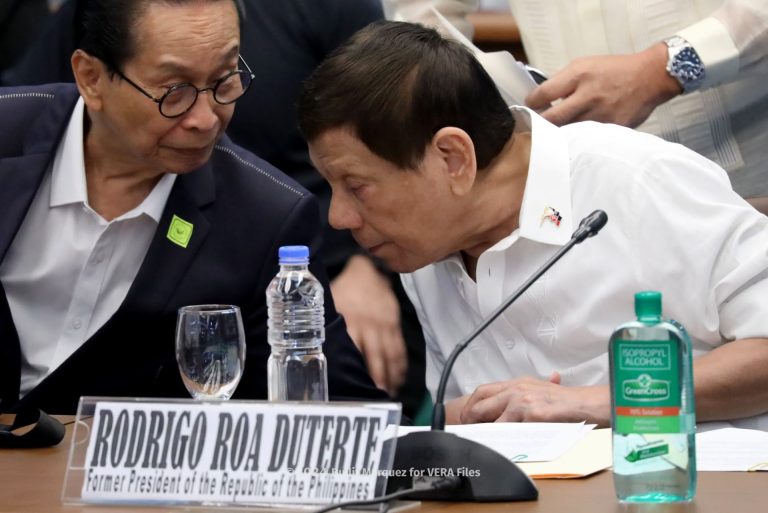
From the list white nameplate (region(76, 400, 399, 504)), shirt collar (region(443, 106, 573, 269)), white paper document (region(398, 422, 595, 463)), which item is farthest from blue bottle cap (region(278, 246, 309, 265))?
shirt collar (region(443, 106, 573, 269))

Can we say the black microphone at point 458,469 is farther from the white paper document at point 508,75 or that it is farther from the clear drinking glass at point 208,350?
Answer: the white paper document at point 508,75

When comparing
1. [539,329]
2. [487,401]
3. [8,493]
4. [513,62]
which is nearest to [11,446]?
[8,493]

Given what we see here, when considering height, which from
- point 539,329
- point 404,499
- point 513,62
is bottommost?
point 539,329

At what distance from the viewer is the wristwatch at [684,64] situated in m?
2.54

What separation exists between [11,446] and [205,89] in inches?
32.0

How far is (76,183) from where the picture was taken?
2576 millimetres

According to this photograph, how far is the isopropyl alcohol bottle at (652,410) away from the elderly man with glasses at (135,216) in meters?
1.11

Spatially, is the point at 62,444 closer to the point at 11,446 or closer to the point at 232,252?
the point at 11,446

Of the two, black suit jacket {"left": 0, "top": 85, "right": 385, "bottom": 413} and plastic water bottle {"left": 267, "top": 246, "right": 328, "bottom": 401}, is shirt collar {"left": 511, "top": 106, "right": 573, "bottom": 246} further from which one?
black suit jacket {"left": 0, "top": 85, "right": 385, "bottom": 413}

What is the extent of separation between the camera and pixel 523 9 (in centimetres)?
283

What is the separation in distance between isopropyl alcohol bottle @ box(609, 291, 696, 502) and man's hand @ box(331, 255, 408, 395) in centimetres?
125

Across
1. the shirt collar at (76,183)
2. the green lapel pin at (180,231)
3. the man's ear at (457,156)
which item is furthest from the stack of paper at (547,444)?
the shirt collar at (76,183)

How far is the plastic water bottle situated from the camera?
200 centimetres

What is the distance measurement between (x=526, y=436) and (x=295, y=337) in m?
0.45
